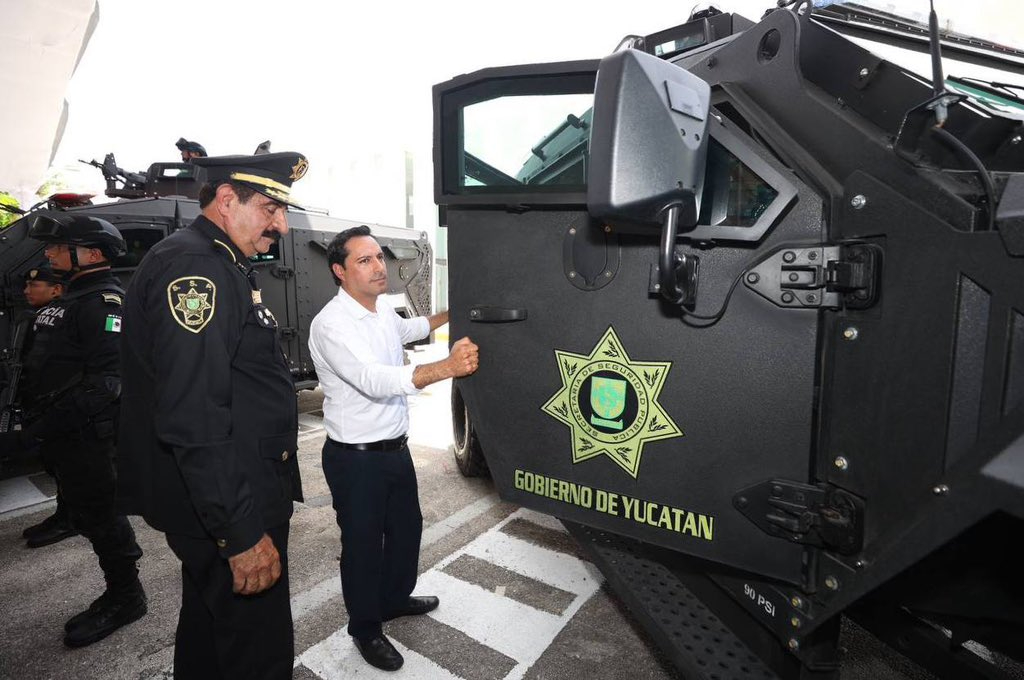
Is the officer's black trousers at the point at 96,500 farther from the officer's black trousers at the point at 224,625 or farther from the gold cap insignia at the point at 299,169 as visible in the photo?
the gold cap insignia at the point at 299,169

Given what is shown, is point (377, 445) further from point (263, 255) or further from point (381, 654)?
point (263, 255)

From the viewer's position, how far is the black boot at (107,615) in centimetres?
266

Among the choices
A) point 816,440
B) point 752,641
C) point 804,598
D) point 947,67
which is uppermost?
point 947,67

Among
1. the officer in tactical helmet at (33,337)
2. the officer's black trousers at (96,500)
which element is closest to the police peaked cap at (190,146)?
the officer in tactical helmet at (33,337)

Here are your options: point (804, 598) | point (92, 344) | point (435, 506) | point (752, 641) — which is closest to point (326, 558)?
point (435, 506)

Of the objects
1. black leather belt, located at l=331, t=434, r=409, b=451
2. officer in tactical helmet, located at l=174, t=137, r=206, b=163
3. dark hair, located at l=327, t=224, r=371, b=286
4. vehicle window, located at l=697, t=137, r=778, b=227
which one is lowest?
black leather belt, located at l=331, t=434, r=409, b=451

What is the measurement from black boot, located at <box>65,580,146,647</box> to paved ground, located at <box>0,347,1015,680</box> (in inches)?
1.9

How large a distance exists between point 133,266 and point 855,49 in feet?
18.4

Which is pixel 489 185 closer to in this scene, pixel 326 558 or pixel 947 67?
pixel 947 67

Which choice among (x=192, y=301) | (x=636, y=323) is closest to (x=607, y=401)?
(x=636, y=323)

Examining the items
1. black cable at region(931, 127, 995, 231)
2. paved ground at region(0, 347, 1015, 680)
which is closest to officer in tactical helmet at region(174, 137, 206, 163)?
paved ground at region(0, 347, 1015, 680)

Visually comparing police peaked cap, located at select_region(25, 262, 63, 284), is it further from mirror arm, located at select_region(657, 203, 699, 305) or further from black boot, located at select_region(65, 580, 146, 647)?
mirror arm, located at select_region(657, 203, 699, 305)

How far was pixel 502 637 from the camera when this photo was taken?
106 inches

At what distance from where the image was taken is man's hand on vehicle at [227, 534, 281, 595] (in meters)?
1.73
